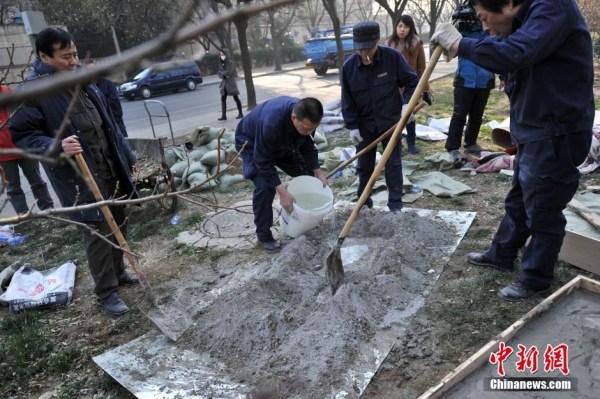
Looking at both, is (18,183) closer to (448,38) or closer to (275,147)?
(275,147)

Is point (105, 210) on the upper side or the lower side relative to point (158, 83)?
upper

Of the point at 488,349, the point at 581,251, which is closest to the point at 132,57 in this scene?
the point at 488,349

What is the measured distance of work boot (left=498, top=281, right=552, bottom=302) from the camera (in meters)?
2.72

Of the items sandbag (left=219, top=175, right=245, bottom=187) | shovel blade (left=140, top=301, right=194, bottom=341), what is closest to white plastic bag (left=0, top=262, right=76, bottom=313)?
shovel blade (left=140, top=301, right=194, bottom=341)

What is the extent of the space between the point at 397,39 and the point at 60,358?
538cm

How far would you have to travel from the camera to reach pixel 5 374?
105 inches

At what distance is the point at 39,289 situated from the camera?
3.47 metres

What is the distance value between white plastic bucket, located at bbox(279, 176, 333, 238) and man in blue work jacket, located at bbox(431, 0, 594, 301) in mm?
1506

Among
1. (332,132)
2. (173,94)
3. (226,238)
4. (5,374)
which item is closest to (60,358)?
(5,374)

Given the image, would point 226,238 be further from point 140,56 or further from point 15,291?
point 140,56

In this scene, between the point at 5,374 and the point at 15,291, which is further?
the point at 15,291

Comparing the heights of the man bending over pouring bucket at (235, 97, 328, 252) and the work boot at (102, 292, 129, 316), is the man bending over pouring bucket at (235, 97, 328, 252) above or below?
above

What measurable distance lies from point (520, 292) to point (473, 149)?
3.44 m

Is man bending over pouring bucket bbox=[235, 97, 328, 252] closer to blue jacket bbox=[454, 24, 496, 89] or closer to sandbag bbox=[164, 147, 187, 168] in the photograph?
blue jacket bbox=[454, 24, 496, 89]
